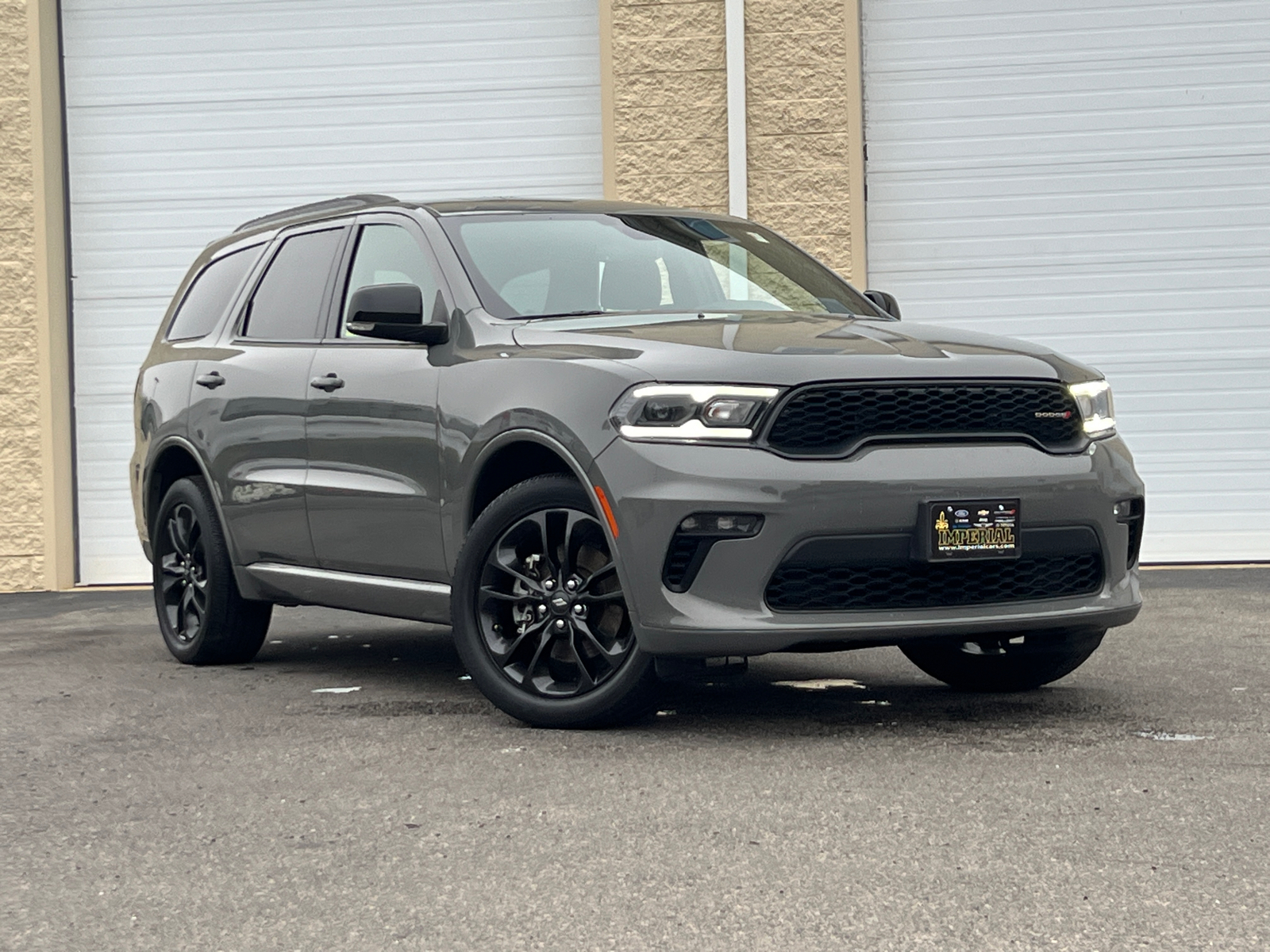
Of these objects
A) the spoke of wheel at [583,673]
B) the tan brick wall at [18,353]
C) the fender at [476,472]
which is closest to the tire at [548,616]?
the spoke of wheel at [583,673]

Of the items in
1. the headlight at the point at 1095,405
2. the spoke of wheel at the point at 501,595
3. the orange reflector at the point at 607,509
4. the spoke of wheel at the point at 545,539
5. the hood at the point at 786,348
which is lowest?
the spoke of wheel at the point at 501,595

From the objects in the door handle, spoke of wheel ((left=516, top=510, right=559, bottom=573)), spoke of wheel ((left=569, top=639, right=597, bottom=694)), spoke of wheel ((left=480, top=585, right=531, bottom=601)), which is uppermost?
the door handle

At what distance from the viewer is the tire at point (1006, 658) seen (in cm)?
597

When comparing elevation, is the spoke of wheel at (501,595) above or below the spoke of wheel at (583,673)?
above

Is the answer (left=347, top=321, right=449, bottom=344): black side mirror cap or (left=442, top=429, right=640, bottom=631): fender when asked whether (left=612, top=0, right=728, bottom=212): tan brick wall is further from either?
(left=442, top=429, right=640, bottom=631): fender

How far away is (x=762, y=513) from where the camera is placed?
197 inches

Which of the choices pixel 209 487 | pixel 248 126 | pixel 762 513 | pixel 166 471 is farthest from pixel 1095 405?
pixel 248 126

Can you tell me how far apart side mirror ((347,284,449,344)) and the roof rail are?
0.93 metres

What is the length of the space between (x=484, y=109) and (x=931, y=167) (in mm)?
3056

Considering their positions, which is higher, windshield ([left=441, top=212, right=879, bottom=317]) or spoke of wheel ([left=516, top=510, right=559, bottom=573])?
windshield ([left=441, top=212, right=879, bottom=317])

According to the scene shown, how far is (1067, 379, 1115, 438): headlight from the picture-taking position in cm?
555

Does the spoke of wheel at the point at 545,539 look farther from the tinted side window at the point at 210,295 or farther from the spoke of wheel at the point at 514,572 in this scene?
the tinted side window at the point at 210,295

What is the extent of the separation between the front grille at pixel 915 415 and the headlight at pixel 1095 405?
0.08 m

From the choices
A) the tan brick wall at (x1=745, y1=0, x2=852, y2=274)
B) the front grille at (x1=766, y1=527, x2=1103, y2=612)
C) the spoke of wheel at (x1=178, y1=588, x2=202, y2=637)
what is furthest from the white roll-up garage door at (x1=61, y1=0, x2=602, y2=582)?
the front grille at (x1=766, y1=527, x2=1103, y2=612)
